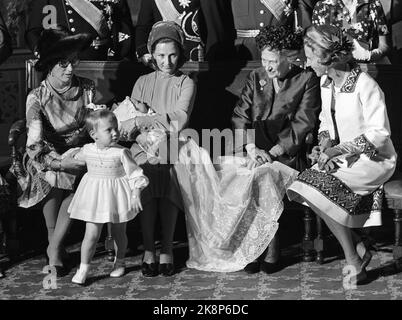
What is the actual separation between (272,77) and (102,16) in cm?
149

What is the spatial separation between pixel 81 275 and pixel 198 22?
7.01 ft

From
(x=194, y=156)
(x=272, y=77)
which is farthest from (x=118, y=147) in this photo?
(x=272, y=77)

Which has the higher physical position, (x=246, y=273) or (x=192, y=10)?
(x=192, y=10)

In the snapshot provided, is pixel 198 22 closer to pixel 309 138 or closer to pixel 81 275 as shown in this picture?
pixel 309 138

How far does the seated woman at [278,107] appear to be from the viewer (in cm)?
673

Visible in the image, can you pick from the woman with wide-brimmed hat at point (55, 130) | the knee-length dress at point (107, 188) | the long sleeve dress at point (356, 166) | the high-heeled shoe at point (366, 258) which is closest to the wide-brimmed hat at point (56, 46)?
the woman with wide-brimmed hat at point (55, 130)

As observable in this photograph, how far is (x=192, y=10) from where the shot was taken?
7668 millimetres

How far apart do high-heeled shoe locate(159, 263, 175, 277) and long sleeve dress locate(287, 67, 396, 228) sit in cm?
86

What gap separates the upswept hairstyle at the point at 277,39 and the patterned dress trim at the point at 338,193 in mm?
806

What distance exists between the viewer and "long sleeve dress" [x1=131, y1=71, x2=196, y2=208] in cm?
670

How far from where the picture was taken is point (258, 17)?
7762 millimetres

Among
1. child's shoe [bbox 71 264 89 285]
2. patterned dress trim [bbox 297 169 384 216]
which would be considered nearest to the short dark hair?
patterned dress trim [bbox 297 169 384 216]

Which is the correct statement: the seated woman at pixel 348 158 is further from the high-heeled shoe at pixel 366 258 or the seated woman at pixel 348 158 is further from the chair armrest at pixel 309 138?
the chair armrest at pixel 309 138

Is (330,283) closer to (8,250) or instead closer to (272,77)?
(272,77)
